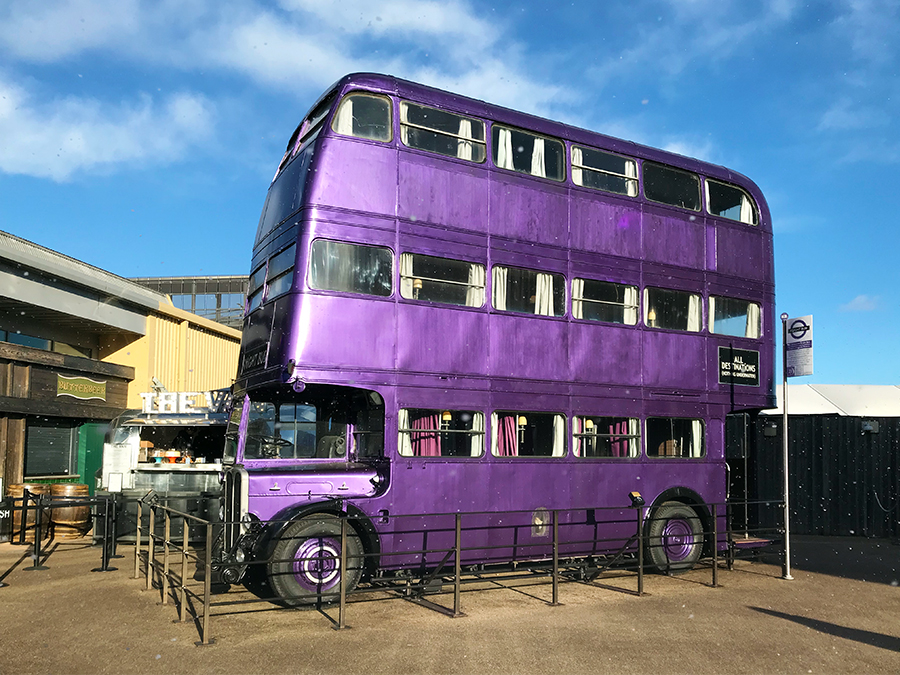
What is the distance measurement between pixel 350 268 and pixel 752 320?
713 cm

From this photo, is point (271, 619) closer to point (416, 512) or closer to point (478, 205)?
point (416, 512)

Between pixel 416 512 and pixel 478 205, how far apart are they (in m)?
4.20

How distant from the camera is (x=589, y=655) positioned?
23.1ft

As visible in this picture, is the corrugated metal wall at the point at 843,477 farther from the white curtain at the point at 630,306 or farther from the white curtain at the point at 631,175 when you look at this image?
the white curtain at the point at 631,175

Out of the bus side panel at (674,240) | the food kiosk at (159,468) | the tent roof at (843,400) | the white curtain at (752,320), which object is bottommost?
the food kiosk at (159,468)

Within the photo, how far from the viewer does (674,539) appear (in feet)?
40.0

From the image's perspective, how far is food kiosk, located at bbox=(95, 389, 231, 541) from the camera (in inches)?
550

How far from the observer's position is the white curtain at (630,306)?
39.1 feet

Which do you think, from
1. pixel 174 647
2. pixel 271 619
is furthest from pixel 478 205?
pixel 174 647

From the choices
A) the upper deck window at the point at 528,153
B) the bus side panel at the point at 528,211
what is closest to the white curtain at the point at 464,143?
the upper deck window at the point at 528,153

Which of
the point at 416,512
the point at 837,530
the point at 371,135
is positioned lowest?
the point at 837,530

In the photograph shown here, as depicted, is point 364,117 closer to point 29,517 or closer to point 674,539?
point 674,539

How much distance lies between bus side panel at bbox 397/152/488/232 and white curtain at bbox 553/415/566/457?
2877 mm

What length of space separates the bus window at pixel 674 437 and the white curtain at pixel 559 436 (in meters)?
1.58
